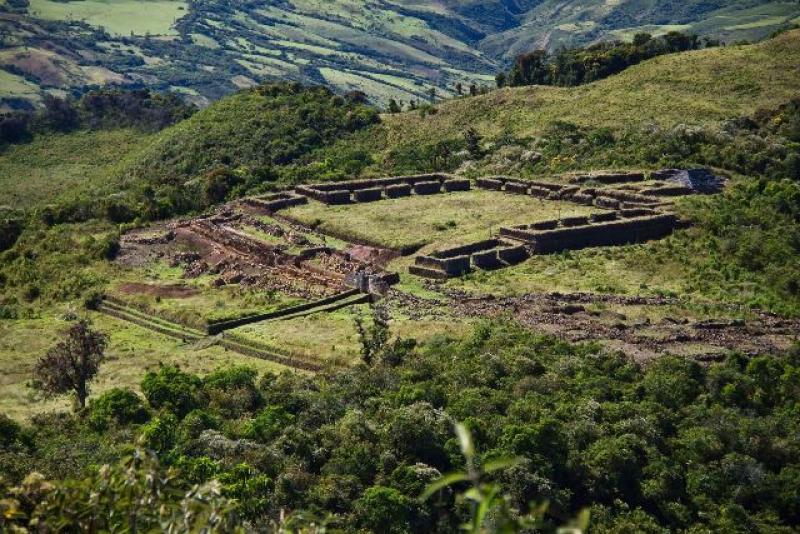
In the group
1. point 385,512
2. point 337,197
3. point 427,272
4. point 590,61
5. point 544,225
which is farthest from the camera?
point 590,61

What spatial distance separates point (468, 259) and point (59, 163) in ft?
200

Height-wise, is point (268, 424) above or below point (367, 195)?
below

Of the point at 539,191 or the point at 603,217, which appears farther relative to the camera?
the point at 539,191

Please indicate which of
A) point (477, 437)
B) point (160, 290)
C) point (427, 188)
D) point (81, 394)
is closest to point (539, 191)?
point (427, 188)

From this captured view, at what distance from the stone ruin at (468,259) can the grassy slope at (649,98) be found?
27656mm

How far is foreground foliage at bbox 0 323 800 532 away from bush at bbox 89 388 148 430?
2.4 inches

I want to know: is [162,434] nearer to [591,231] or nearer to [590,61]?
[591,231]

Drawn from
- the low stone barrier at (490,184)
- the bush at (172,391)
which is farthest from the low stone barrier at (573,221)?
the bush at (172,391)

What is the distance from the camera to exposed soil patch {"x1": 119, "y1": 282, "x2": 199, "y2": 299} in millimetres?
48497

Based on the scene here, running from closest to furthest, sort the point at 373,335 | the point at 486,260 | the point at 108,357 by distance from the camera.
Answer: the point at 373,335
the point at 108,357
the point at 486,260

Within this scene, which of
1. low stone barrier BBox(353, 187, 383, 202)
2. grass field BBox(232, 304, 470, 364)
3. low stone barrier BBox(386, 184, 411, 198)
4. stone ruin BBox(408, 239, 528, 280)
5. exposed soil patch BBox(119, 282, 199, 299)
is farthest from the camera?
low stone barrier BBox(386, 184, 411, 198)

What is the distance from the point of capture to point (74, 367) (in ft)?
120

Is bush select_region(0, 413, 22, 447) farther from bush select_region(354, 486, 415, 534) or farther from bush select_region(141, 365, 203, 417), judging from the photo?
bush select_region(354, 486, 415, 534)

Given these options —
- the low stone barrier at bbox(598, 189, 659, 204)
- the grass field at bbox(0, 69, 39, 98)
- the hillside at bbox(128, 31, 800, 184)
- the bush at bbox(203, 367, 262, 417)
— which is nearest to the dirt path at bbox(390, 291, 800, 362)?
the bush at bbox(203, 367, 262, 417)
